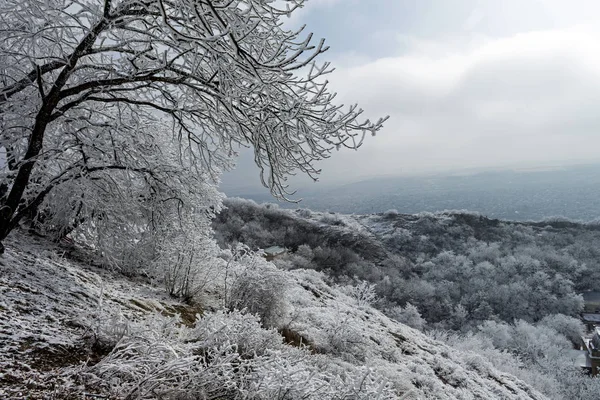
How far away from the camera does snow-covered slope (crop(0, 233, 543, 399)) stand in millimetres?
2326

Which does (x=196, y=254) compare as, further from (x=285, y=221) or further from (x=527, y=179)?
(x=527, y=179)

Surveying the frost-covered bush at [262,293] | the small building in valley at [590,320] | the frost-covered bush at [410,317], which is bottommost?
the small building in valley at [590,320]

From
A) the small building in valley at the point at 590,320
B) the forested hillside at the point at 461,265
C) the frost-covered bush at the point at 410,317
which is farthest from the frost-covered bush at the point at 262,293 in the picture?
the small building in valley at the point at 590,320

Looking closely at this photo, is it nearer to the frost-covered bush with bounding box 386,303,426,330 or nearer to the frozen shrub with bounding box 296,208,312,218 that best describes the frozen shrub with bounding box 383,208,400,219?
the frozen shrub with bounding box 296,208,312,218

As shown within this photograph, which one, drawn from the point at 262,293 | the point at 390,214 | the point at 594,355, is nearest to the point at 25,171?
the point at 262,293

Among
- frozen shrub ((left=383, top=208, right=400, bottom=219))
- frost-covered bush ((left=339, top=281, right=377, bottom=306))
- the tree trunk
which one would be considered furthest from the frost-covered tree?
frozen shrub ((left=383, top=208, right=400, bottom=219))

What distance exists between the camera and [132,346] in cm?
255

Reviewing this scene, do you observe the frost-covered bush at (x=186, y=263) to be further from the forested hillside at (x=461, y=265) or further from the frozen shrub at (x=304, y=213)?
the frozen shrub at (x=304, y=213)

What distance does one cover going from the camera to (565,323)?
87.7 feet

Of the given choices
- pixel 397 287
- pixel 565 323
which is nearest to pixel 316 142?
pixel 397 287

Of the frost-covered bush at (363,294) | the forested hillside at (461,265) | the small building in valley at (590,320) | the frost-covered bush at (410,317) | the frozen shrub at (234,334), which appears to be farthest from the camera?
the small building in valley at (590,320)

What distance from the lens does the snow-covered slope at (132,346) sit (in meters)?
2.33

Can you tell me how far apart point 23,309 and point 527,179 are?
719 ft

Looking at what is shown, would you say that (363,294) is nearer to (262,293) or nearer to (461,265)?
(262,293)
